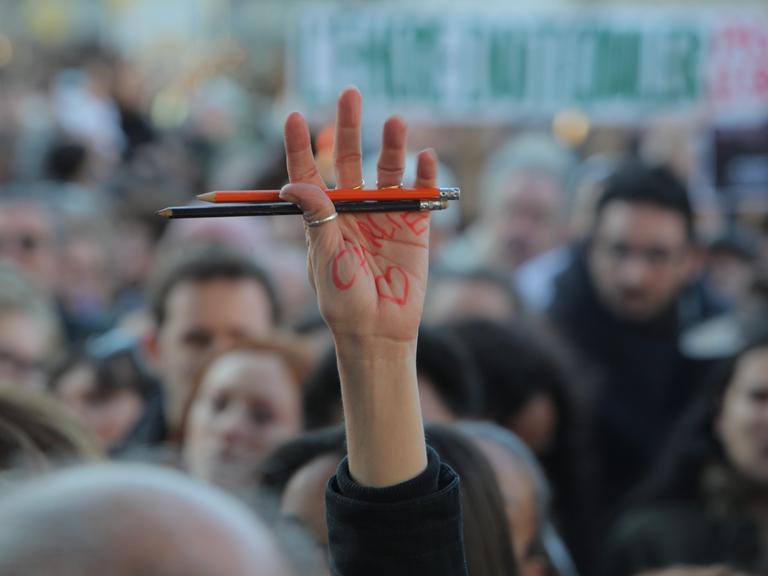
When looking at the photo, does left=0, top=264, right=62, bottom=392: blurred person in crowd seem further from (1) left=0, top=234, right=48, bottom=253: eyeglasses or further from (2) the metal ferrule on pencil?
(2) the metal ferrule on pencil

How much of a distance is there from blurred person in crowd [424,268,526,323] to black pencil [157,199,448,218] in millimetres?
2548

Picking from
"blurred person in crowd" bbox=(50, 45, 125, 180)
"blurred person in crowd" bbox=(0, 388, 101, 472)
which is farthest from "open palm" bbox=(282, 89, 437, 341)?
"blurred person in crowd" bbox=(50, 45, 125, 180)

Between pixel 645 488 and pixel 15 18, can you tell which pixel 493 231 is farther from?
pixel 15 18

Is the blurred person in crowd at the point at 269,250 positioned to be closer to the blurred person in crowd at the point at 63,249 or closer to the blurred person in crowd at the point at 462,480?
the blurred person in crowd at the point at 63,249

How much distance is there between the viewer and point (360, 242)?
5.41 feet

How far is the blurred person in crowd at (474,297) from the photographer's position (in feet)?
14.2

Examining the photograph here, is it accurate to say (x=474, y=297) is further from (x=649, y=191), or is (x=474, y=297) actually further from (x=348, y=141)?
(x=348, y=141)

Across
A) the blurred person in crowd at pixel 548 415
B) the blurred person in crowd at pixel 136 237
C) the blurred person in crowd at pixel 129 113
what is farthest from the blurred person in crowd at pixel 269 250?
the blurred person in crowd at pixel 129 113

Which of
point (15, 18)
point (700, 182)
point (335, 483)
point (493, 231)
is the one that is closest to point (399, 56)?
point (493, 231)

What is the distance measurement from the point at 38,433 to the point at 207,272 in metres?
1.88

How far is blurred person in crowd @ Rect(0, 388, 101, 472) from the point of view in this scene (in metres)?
2.03

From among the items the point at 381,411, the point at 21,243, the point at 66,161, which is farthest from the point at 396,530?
the point at 66,161

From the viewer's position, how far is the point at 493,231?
6297 mm

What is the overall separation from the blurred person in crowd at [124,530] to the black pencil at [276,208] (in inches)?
21.2
